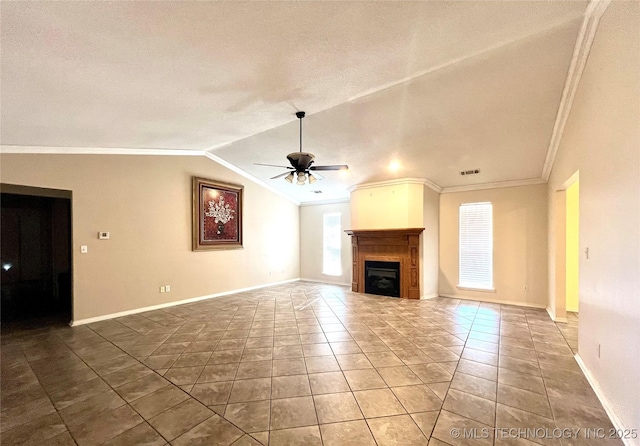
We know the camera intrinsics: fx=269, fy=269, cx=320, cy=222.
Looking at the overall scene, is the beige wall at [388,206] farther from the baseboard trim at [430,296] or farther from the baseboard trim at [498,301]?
the baseboard trim at [498,301]

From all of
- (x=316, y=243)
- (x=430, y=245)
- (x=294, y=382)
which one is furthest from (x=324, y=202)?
(x=294, y=382)

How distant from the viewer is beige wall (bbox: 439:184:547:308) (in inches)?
210

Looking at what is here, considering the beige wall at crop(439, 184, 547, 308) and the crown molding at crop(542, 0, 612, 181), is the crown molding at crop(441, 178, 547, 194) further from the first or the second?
the crown molding at crop(542, 0, 612, 181)

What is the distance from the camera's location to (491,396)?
7.63 ft

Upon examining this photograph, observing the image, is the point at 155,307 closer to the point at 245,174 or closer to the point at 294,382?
the point at 245,174

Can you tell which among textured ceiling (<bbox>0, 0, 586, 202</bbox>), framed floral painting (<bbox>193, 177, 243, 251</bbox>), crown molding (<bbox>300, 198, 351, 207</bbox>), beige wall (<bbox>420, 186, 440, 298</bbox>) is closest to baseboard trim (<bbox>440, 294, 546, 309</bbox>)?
beige wall (<bbox>420, 186, 440, 298</bbox>)

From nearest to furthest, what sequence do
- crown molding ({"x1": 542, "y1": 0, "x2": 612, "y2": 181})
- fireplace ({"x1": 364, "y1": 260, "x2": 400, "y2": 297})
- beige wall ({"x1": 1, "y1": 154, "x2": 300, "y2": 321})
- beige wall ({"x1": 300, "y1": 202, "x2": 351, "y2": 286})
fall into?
crown molding ({"x1": 542, "y1": 0, "x2": 612, "y2": 181}), beige wall ({"x1": 1, "y1": 154, "x2": 300, "y2": 321}), fireplace ({"x1": 364, "y1": 260, "x2": 400, "y2": 297}), beige wall ({"x1": 300, "y1": 202, "x2": 351, "y2": 286})

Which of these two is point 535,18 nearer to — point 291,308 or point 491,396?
point 491,396

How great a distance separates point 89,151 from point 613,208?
668cm

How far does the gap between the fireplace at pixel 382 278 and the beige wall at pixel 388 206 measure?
93 cm

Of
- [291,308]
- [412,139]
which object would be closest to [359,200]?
[412,139]

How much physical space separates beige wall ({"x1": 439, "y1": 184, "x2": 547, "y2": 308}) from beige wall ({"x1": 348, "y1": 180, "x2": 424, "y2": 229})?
1250 millimetres

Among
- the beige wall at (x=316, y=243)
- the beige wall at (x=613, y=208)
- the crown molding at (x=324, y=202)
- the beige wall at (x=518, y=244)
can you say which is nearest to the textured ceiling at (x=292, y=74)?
the beige wall at (x=613, y=208)

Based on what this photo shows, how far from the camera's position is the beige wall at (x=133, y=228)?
14.3 feet
